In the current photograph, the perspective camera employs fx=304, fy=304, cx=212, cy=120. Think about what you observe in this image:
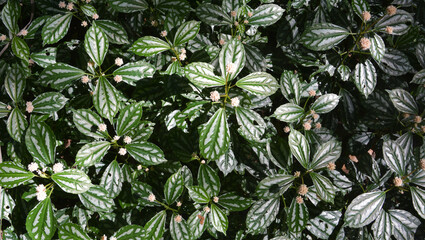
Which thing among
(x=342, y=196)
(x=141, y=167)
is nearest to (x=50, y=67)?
(x=141, y=167)

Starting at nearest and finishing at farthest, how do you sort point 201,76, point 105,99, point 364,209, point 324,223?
point 201,76, point 105,99, point 364,209, point 324,223

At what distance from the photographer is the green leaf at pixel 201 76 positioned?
1.16 metres

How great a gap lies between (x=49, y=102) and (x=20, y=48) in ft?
0.91

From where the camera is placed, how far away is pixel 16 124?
135 cm

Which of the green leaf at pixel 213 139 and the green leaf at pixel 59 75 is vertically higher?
the green leaf at pixel 59 75

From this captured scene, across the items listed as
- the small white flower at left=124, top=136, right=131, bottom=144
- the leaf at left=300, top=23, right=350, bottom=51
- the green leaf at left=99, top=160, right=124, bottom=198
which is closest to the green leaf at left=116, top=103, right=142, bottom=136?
the small white flower at left=124, top=136, right=131, bottom=144

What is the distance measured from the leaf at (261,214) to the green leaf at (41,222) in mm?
856

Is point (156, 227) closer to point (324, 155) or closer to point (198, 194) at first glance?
point (198, 194)

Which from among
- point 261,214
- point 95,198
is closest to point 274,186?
point 261,214

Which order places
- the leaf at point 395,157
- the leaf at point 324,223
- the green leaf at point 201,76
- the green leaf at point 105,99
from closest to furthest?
the green leaf at point 201,76 → the green leaf at point 105,99 → the leaf at point 395,157 → the leaf at point 324,223

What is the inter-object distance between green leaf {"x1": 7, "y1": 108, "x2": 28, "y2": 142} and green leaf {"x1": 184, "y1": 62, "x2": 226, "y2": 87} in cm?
79

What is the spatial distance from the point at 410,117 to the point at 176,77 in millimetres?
1181

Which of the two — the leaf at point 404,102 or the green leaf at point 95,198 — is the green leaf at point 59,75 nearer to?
the green leaf at point 95,198

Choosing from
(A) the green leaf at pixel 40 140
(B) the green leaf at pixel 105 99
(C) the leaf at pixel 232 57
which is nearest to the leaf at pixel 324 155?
(C) the leaf at pixel 232 57
